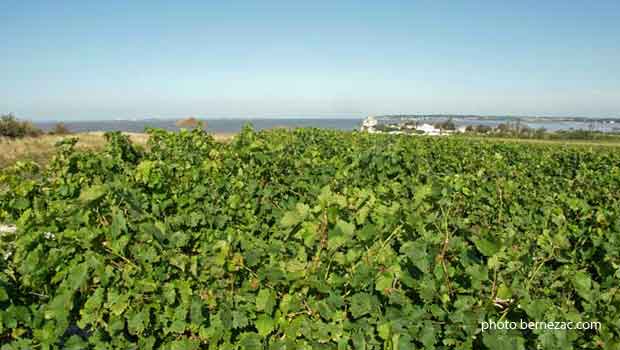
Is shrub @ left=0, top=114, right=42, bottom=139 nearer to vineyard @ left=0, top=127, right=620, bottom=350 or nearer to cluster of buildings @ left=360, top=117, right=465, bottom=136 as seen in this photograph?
cluster of buildings @ left=360, top=117, right=465, bottom=136

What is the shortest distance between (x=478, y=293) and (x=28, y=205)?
9.29ft

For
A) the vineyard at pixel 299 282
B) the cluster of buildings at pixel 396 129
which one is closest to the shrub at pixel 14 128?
the cluster of buildings at pixel 396 129

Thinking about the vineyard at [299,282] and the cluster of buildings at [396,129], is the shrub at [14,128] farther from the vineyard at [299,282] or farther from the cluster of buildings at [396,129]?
the vineyard at [299,282]

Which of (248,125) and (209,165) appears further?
(248,125)

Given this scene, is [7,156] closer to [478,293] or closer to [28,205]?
[28,205]

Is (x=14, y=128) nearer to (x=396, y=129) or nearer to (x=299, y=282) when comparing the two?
(x=396, y=129)

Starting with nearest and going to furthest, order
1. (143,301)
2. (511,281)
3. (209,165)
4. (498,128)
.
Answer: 1. (511,281)
2. (143,301)
3. (209,165)
4. (498,128)

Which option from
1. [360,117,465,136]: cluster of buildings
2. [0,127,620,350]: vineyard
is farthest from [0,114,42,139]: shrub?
[0,127,620,350]: vineyard

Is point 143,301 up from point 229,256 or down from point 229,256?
down

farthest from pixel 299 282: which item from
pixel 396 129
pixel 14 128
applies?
pixel 14 128

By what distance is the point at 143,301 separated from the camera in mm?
2115

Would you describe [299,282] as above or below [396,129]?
below

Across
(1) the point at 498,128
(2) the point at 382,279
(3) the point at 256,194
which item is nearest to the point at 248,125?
(3) the point at 256,194

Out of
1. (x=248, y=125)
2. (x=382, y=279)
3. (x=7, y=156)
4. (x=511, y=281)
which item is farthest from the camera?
(x=7, y=156)
